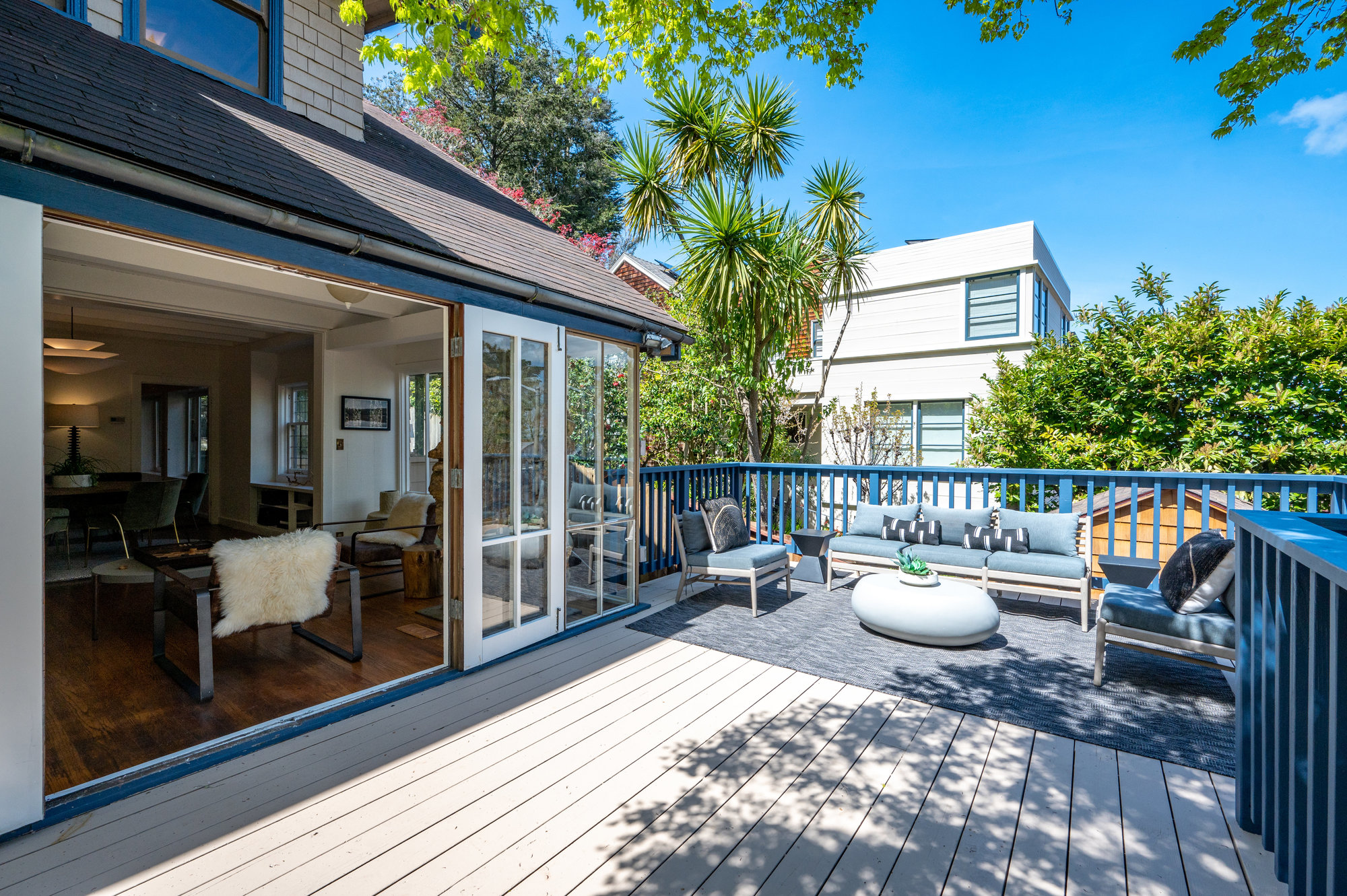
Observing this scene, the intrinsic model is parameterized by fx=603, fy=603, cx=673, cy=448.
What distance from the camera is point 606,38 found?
4840mm

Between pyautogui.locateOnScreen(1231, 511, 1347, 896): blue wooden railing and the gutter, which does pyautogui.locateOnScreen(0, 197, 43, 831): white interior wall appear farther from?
pyautogui.locateOnScreen(1231, 511, 1347, 896): blue wooden railing

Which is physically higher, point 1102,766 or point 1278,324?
point 1278,324

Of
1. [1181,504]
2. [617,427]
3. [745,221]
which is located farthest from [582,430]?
[1181,504]

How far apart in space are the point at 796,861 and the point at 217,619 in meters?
3.13

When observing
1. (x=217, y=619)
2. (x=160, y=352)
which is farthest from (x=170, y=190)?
(x=160, y=352)

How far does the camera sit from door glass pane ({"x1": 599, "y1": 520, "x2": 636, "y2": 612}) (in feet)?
15.7

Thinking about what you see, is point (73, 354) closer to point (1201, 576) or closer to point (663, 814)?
point (663, 814)

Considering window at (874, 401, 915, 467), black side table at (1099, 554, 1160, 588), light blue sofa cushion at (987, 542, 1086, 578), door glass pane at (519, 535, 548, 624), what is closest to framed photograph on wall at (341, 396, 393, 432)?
door glass pane at (519, 535, 548, 624)

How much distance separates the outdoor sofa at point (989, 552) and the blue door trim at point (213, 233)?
371cm

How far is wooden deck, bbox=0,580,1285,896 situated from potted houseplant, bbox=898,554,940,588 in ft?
3.74

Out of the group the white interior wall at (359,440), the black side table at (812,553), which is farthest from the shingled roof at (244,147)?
the white interior wall at (359,440)

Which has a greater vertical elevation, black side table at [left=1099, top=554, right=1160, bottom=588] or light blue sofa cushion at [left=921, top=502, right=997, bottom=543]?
Answer: light blue sofa cushion at [left=921, top=502, right=997, bottom=543]

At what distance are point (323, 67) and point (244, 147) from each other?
8.22ft

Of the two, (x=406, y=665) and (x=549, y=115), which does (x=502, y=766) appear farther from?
(x=549, y=115)
